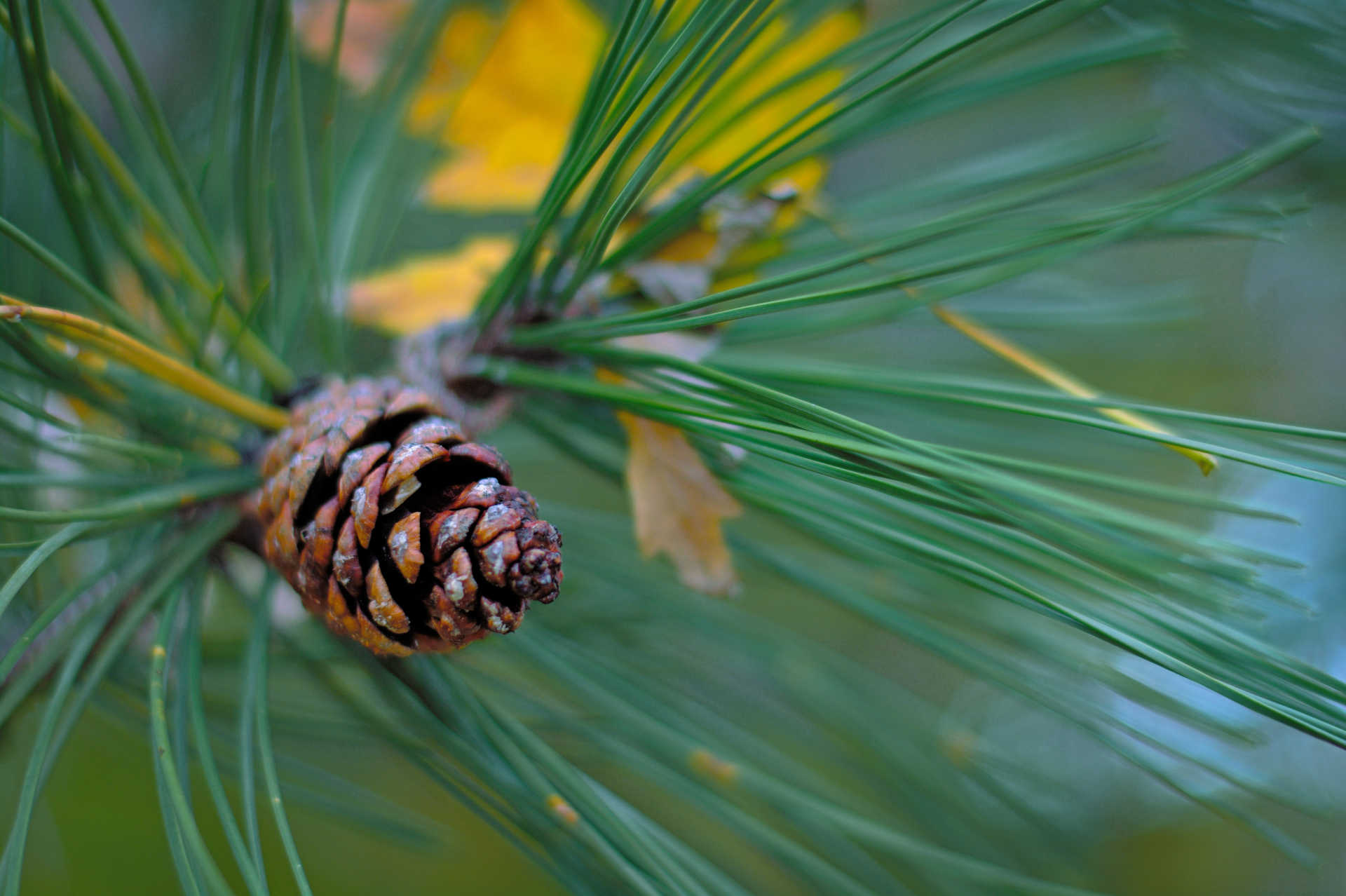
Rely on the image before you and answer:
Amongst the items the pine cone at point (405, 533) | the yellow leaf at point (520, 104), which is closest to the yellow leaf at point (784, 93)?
the yellow leaf at point (520, 104)

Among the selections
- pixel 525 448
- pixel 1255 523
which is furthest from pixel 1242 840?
pixel 525 448

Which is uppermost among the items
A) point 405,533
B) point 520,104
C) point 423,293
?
point 520,104

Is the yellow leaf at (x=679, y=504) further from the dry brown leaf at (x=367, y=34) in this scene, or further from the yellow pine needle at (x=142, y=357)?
the dry brown leaf at (x=367, y=34)

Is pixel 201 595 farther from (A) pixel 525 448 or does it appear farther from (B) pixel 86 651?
(A) pixel 525 448

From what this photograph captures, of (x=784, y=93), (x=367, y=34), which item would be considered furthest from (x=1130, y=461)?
(x=367, y=34)

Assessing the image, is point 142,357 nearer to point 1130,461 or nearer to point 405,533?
point 405,533

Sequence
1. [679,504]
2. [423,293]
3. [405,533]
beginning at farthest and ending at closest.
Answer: [423,293], [679,504], [405,533]
